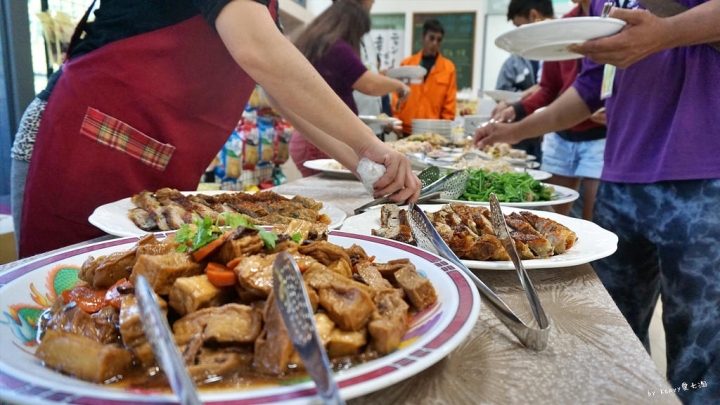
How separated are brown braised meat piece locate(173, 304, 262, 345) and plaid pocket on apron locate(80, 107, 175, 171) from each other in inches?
47.3

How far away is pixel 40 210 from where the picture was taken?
1643 mm

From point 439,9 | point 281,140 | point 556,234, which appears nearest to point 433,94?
point 281,140

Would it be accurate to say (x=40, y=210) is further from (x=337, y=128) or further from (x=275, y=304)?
(x=275, y=304)

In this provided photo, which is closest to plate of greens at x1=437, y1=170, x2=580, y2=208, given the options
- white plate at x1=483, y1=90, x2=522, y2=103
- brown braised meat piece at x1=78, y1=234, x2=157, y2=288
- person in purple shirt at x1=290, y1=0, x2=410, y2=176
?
brown braised meat piece at x1=78, y1=234, x2=157, y2=288

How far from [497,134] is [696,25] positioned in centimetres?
145

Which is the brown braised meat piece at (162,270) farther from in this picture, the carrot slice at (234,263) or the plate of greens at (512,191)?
the plate of greens at (512,191)

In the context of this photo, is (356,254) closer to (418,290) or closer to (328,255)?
(328,255)

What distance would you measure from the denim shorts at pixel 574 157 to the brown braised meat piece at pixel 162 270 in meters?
3.37

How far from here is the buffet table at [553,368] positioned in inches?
24.8

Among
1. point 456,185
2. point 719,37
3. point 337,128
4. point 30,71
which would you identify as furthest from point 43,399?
point 30,71

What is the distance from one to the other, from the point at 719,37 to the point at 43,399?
1.93 metres

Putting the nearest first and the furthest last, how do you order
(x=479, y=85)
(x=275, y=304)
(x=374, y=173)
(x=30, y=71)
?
(x=275, y=304)
(x=374, y=173)
(x=30, y=71)
(x=479, y=85)

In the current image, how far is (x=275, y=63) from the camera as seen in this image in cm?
130

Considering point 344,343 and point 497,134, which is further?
point 497,134
